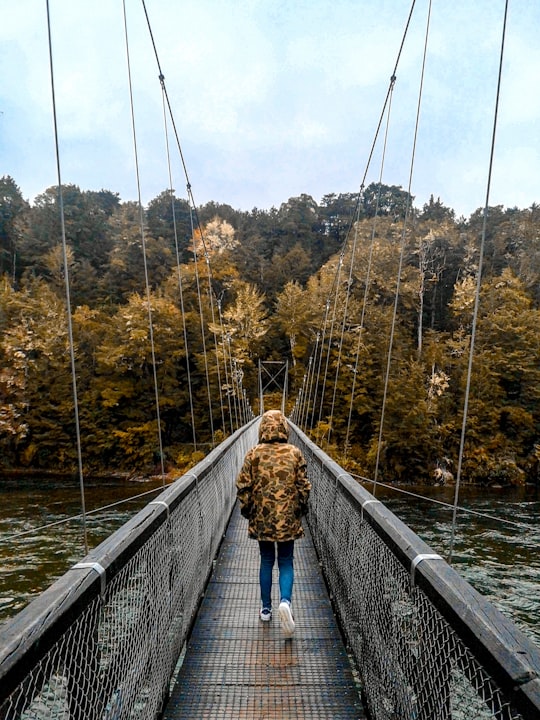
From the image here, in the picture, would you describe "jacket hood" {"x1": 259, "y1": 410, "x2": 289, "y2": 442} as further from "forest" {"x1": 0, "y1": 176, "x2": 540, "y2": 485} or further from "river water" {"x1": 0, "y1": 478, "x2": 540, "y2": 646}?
"forest" {"x1": 0, "y1": 176, "x2": 540, "y2": 485}

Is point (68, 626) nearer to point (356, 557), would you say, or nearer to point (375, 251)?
point (356, 557)

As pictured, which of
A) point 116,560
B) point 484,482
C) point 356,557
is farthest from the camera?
point 484,482

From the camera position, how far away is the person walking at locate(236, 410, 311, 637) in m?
2.46

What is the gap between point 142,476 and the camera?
76.7 ft

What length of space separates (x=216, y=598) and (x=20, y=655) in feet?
7.32

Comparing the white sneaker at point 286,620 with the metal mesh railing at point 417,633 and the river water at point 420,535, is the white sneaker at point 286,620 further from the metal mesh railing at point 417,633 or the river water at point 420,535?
the river water at point 420,535

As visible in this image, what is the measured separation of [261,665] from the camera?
220 cm

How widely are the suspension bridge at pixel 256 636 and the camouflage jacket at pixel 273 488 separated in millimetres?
225

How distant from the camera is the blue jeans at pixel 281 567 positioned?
2.51 m

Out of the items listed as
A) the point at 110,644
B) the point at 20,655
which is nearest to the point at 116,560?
the point at 110,644

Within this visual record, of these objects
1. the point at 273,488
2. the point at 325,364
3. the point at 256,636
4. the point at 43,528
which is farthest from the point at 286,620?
the point at 325,364

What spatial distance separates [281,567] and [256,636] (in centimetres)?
30

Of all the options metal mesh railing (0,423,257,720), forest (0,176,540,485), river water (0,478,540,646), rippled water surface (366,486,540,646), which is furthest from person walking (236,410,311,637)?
forest (0,176,540,485)

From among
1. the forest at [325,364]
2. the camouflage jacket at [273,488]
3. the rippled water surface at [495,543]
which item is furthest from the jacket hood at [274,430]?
the forest at [325,364]
